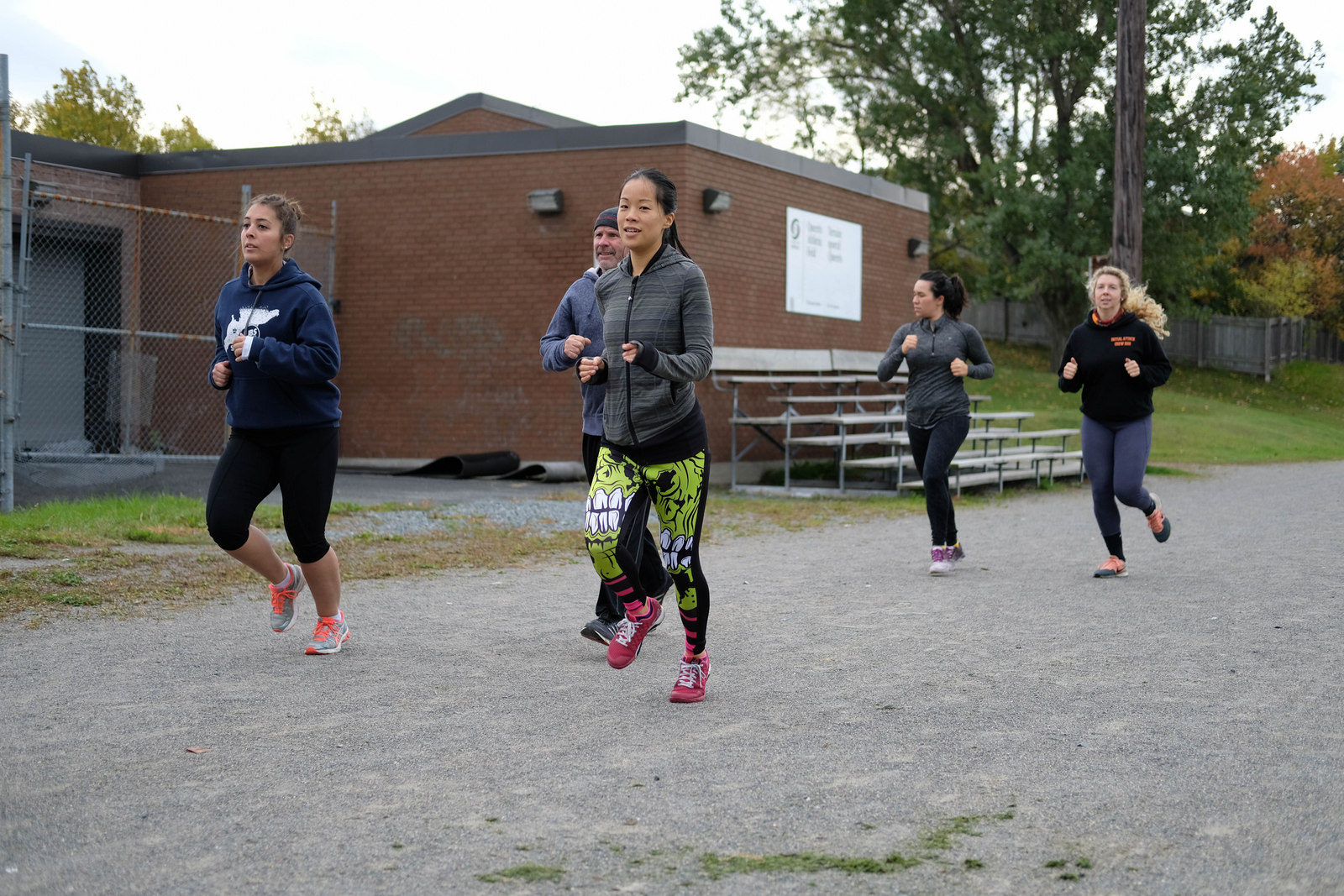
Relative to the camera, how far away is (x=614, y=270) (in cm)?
511

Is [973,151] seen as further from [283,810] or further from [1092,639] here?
[283,810]

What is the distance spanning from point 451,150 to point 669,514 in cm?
1265

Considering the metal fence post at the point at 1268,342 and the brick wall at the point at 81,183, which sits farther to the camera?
A: the metal fence post at the point at 1268,342

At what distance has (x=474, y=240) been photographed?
16641mm

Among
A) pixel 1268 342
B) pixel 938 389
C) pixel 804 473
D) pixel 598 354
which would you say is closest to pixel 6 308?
pixel 598 354

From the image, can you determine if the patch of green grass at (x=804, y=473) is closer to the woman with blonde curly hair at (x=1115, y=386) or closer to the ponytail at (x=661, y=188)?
the woman with blonde curly hair at (x=1115, y=386)

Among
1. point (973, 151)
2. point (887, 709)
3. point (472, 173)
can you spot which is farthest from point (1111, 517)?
point (973, 151)

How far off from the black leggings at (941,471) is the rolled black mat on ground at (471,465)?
7856mm

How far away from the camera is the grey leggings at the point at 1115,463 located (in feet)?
27.7

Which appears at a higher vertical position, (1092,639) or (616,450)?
(616,450)

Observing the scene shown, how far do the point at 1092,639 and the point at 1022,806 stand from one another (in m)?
2.80

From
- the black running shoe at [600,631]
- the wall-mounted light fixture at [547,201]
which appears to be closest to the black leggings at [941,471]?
the black running shoe at [600,631]

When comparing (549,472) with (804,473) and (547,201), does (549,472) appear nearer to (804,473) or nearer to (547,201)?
(547,201)

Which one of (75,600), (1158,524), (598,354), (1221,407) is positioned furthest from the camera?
(1221,407)
